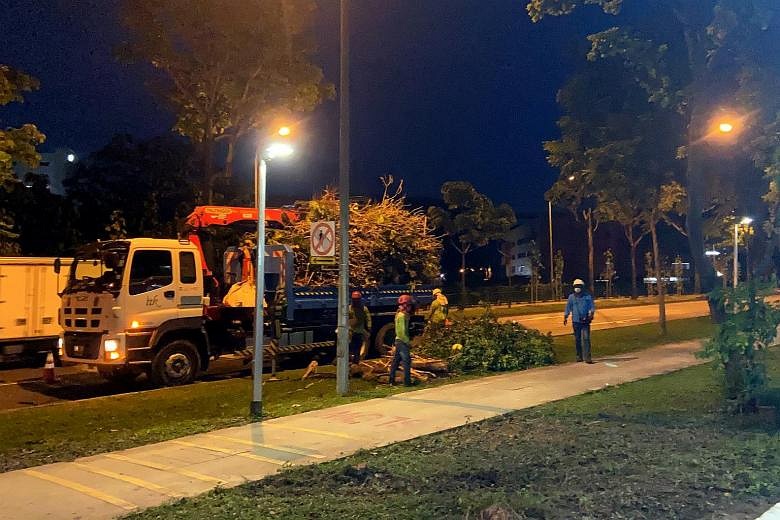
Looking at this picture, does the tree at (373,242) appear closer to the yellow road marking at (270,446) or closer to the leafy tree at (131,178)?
the yellow road marking at (270,446)

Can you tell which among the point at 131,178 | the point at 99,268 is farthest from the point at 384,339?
the point at 131,178

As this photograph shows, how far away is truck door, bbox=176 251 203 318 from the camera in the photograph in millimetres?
14414

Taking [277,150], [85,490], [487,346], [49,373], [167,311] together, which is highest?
[277,150]

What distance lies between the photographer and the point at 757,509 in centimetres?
632

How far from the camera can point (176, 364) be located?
14.3 metres

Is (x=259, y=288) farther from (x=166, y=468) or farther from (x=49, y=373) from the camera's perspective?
(x=49, y=373)

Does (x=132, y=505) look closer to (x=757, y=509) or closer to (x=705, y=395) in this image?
(x=757, y=509)

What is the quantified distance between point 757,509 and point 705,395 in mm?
5588

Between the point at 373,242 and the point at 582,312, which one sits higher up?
the point at 373,242

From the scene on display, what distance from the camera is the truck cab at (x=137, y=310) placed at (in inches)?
530

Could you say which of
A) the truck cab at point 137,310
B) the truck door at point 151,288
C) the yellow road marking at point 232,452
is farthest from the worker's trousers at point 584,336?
the yellow road marking at point 232,452

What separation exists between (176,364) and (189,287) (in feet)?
4.78

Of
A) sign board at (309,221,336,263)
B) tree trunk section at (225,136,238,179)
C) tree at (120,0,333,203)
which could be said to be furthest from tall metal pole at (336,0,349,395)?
tree trunk section at (225,136,238,179)

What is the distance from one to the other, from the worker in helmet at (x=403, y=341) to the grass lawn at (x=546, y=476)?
323 cm
